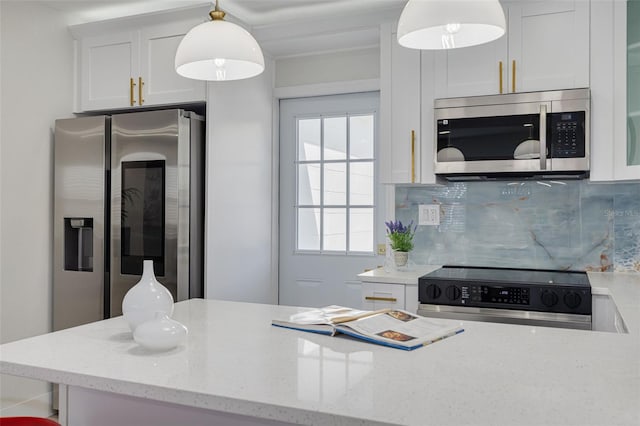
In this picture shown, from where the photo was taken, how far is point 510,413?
3.36 feet

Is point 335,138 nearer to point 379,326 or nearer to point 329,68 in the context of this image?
point 329,68

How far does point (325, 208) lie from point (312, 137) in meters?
0.52

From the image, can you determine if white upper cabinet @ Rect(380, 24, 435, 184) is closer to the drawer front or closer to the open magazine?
the drawer front

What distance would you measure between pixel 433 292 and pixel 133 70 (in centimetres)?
225

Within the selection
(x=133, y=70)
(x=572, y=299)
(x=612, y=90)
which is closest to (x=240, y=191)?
(x=133, y=70)

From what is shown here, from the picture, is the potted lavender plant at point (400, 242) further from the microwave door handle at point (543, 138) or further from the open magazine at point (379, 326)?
the open magazine at point (379, 326)

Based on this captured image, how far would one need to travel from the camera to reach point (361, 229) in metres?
3.86

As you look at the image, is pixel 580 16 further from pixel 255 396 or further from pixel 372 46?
pixel 255 396

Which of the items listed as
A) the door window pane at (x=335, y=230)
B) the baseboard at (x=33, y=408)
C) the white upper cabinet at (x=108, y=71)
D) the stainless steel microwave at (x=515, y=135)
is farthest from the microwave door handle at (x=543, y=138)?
the baseboard at (x=33, y=408)

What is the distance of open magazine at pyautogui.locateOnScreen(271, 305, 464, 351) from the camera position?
1.54 metres

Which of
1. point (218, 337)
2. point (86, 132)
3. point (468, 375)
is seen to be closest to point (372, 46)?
point (86, 132)

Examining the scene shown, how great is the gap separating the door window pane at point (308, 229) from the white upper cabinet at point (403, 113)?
852 mm

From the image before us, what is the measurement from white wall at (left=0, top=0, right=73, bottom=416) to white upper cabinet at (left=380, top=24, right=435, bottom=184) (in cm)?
206

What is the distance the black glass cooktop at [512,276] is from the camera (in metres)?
2.75
